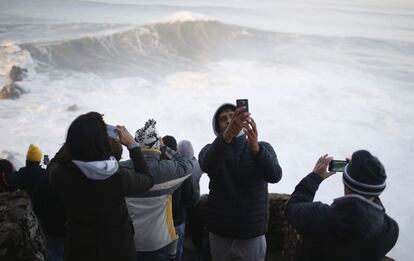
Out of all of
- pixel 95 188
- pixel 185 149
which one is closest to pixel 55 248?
pixel 95 188

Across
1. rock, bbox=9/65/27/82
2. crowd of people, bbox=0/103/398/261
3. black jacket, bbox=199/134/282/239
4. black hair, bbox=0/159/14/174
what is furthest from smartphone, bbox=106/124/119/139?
rock, bbox=9/65/27/82

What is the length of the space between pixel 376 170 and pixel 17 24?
9.53 meters

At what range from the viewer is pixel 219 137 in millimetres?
1523

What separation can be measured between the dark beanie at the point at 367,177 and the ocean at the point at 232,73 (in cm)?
370

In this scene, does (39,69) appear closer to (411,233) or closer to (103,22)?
(103,22)

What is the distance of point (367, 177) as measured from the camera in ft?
3.50

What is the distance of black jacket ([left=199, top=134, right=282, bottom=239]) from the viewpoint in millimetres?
1577

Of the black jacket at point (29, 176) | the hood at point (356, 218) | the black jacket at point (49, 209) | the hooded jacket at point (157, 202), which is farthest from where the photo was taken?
the black jacket at point (29, 176)

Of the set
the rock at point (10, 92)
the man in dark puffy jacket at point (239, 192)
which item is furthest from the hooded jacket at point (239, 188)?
the rock at point (10, 92)

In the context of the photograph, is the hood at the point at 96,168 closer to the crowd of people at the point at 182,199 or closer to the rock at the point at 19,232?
the crowd of people at the point at 182,199

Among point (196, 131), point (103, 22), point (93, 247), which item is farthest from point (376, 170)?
point (103, 22)

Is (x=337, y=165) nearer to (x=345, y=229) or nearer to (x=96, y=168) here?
(x=345, y=229)

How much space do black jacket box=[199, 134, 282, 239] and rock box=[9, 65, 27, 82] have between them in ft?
21.8

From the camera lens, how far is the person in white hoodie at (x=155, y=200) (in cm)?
153
